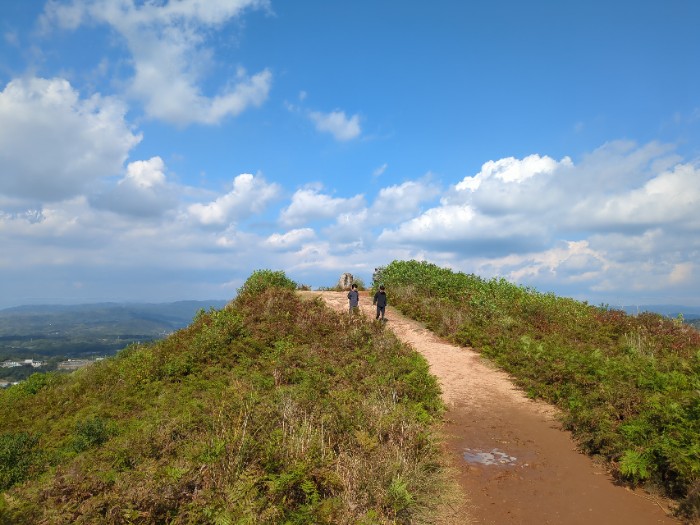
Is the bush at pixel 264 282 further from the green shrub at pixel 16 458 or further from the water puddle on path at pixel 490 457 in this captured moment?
the water puddle on path at pixel 490 457

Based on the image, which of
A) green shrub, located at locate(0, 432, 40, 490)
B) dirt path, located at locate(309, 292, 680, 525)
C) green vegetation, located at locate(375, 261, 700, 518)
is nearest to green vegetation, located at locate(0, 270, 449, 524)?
green shrub, located at locate(0, 432, 40, 490)

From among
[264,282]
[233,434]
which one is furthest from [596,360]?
[264,282]

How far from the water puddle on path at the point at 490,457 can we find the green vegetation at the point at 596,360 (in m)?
1.88

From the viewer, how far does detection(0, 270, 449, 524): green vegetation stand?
20.2 ft

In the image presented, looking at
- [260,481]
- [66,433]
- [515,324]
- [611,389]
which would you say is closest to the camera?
[260,481]

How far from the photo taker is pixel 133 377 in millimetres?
16734

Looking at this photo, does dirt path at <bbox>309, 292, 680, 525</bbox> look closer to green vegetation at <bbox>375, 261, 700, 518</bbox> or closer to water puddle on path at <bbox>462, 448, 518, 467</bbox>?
water puddle on path at <bbox>462, 448, 518, 467</bbox>

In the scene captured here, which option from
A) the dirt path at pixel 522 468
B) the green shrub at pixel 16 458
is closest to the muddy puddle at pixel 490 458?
the dirt path at pixel 522 468

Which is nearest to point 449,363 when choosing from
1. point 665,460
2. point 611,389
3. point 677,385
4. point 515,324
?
point 515,324

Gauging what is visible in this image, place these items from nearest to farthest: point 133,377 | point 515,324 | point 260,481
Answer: point 260,481, point 133,377, point 515,324

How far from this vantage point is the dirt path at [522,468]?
7.14 meters

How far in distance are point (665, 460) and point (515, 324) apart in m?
13.3

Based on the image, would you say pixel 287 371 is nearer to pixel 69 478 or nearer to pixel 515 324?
pixel 69 478

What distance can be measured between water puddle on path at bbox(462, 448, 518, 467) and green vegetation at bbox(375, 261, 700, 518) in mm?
1881
